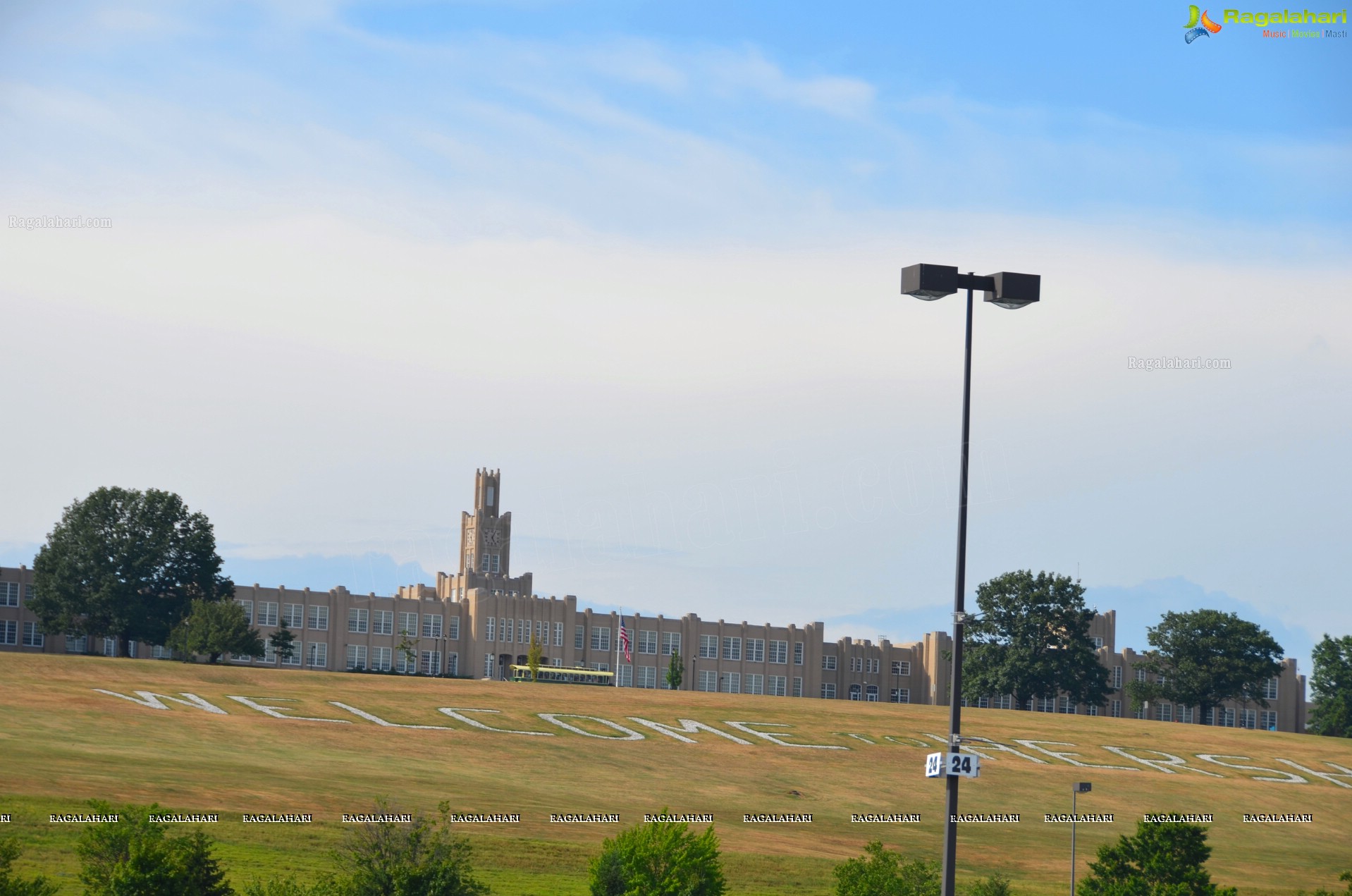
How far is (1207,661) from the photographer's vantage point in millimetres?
153000

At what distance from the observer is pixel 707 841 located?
→ 1534 inches

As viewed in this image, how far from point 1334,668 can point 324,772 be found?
125882 mm

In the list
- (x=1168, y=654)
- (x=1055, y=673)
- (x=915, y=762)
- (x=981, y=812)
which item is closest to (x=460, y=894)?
(x=981, y=812)

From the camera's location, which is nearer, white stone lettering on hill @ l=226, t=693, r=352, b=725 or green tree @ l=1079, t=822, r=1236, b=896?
green tree @ l=1079, t=822, r=1236, b=896

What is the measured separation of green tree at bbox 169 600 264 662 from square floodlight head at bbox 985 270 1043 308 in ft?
336

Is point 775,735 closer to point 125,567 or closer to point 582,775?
point 582,775

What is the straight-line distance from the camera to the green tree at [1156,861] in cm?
4666

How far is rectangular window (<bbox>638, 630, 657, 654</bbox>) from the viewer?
161875 mm

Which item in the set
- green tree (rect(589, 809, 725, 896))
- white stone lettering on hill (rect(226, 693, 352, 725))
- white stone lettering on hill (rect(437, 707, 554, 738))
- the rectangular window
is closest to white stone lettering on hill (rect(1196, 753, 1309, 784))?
white stone lettering on hill (rect(437, 707, 554, 738))

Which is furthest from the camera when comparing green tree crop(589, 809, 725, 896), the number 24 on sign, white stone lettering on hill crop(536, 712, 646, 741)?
white stone lettering on hill crop(536, 712, 646, 741)

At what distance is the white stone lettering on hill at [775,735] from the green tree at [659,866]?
54.4 metres

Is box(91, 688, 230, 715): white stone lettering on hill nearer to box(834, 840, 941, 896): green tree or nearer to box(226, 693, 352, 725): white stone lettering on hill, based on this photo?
box(226, 693, 352, 725): white stone lettering on hill

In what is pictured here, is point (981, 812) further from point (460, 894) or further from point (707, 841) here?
point (460, 894)

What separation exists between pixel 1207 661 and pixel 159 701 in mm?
105555
